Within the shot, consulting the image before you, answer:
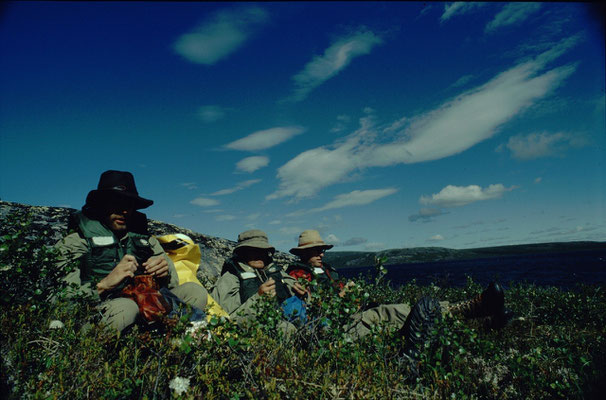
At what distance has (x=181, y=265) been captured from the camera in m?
5.59

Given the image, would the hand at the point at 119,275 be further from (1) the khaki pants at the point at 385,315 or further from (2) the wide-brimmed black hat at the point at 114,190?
(1) the khaki pants at the point at 385,315

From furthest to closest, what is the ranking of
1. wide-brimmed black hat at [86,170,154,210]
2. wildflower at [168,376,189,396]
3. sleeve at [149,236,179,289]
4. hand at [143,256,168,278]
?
sleeve at [149,236,179,289] < wide-brimmed black hat at [86,170,154,210] < hand at [143,256,168,278] < wildflower at [168,376,189,396]

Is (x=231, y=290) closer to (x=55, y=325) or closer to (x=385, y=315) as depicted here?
(x=385, y=315)

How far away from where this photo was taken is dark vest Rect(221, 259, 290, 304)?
543 centimetres

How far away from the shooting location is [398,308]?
A: 5086 mm

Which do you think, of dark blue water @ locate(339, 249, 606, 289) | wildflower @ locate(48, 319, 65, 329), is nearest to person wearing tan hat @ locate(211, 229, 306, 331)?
dark blue water @ locate(339, 249, 606, 289)

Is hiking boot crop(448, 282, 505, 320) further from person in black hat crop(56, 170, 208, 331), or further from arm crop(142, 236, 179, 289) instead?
arm crop(142, 236, 179, 289)

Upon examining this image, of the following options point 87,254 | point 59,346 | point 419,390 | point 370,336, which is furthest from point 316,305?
point 87,254

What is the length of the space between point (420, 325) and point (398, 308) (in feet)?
5.33

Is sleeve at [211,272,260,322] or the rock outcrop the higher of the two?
the rock outcrop

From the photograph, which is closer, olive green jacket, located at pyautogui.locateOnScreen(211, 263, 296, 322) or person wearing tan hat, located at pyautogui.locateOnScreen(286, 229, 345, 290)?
olive green jacket, located at pyautogui.locateOnScreen(211, 263, 296, 322)

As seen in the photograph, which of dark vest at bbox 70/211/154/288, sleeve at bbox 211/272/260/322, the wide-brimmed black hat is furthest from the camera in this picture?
sleeve at bbox 211/272/260/322

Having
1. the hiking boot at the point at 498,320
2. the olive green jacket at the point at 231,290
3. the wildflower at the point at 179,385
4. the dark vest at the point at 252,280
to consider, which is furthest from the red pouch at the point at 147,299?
the hiking boot at the point at 498,320

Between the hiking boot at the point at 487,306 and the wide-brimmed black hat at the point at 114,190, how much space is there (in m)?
5.80
